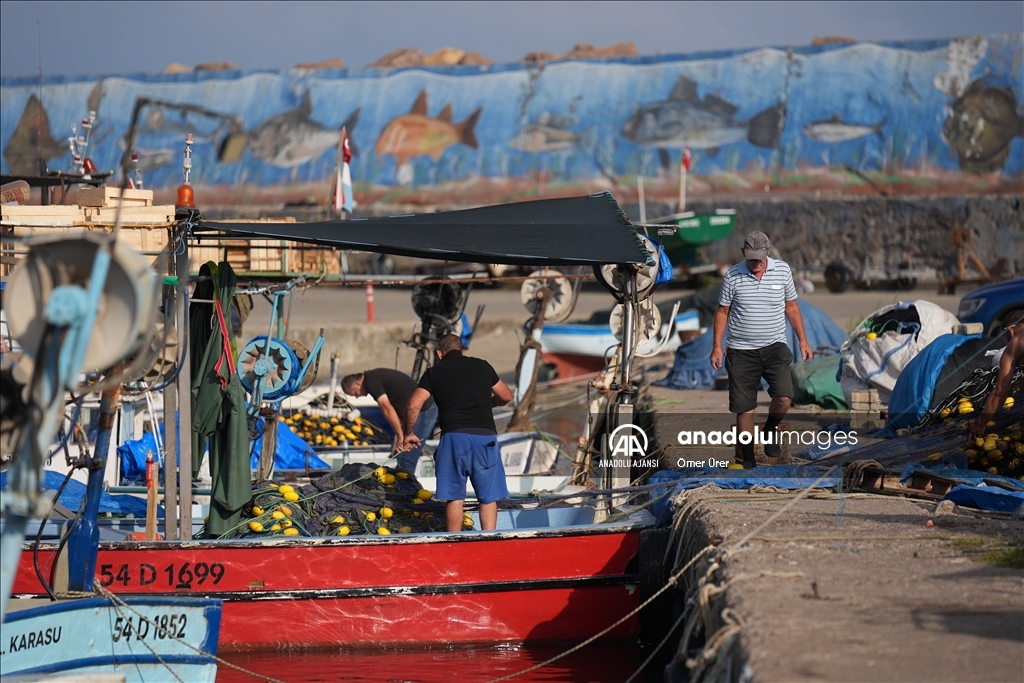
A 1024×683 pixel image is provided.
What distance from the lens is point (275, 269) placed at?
34.7 feet

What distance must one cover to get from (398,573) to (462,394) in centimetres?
128

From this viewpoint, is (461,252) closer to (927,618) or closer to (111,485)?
(927,618)

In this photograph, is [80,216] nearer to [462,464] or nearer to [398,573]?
[462,464]

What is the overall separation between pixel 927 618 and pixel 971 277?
91.2 feet

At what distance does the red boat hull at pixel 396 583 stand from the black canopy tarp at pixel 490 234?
6.11 ft

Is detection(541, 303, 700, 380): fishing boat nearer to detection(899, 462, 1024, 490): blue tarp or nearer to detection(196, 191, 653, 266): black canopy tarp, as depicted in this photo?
detection(196, 191, 653, 266): black canopy tarp

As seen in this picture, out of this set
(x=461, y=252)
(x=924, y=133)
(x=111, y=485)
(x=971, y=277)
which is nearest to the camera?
(x=461, y=252)

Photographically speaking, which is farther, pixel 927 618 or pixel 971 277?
pixel 971 277

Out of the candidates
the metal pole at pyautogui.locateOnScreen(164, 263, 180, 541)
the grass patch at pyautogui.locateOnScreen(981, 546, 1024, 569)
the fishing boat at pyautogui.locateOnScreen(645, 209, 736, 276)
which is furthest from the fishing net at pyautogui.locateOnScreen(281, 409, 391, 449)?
the fishing boat at pyautogui.locateOnScreen(645, 209, 736, 276)

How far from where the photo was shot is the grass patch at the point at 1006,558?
5445 millimetres

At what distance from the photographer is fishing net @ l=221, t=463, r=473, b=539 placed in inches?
315

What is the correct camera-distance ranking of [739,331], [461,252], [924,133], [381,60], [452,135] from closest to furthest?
[461,252] → [739,331] → [924,133] → [452,135] → [381,60]

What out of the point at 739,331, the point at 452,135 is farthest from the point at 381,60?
the point at 739,331

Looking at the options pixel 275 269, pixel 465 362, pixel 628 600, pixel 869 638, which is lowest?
pixel 628 600
